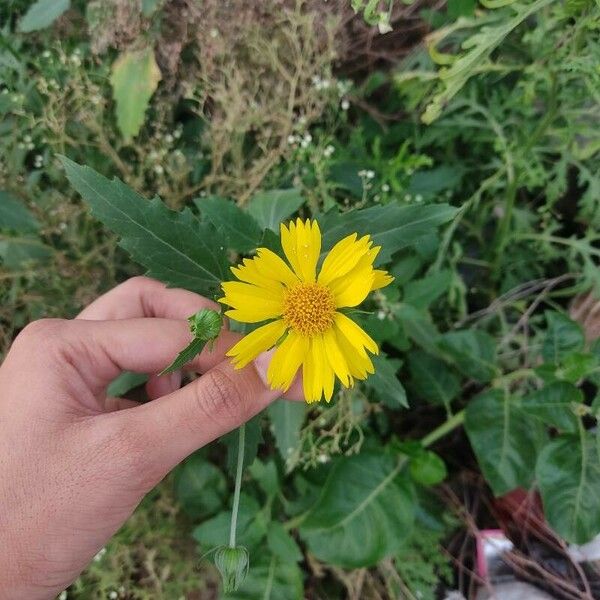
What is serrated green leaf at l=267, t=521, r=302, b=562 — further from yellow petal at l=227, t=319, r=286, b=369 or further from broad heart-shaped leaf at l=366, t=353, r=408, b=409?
yellow petal at l=227, t=319, r=286, b=369

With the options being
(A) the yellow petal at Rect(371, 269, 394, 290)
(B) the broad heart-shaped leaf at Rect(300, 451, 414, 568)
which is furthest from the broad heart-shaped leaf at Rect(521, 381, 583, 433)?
(A) the yellow petal at Rect(371, 269, 394, 290)

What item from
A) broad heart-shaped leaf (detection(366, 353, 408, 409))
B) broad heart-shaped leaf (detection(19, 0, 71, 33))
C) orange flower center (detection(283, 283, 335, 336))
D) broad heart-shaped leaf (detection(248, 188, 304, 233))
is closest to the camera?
orange flower center (detection(283, 283, 335, 336))

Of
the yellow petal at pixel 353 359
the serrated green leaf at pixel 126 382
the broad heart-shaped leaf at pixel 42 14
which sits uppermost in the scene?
the broad heart-shaped leaf at pixel 42 14

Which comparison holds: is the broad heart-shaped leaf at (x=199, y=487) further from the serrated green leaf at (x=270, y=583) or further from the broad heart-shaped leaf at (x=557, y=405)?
the broad heart-shaped leaf at (x=557, y=405)

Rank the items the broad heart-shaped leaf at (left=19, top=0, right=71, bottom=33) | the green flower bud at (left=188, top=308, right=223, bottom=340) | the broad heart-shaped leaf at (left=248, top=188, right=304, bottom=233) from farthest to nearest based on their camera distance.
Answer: the broad heart-shaped leaf at (left=19, top=0, right=71, bottom=33), the broad heart-shaped leaf at (left=248, top=188, right=304, bottom=233), the green flower bud at (left=188, top=308, right=223, bottom=340)

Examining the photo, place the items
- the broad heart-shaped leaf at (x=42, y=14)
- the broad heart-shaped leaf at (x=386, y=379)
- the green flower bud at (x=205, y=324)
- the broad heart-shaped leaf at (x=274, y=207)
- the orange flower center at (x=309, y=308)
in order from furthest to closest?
1. the broad heart-shaped leaf at (x=42, y=14)
2. the broad heart-shaped leaf at (x=274, y=207)
3. the broad heart-shaped leaf at (x=386, y=379)
4. the orange flower center at (x=309, y=308)
5. the green flower bud at (x=205, y=324)

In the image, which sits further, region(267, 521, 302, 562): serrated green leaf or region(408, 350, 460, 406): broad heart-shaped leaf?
region(408, 350, 460, 406): broad heart-shaped leaf

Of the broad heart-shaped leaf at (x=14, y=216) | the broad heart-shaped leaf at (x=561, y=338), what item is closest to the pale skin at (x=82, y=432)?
the broad heart-shaped leaf at (x=14, y=216)

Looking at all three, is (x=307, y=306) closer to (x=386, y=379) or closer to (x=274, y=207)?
(x=386, y=379)
